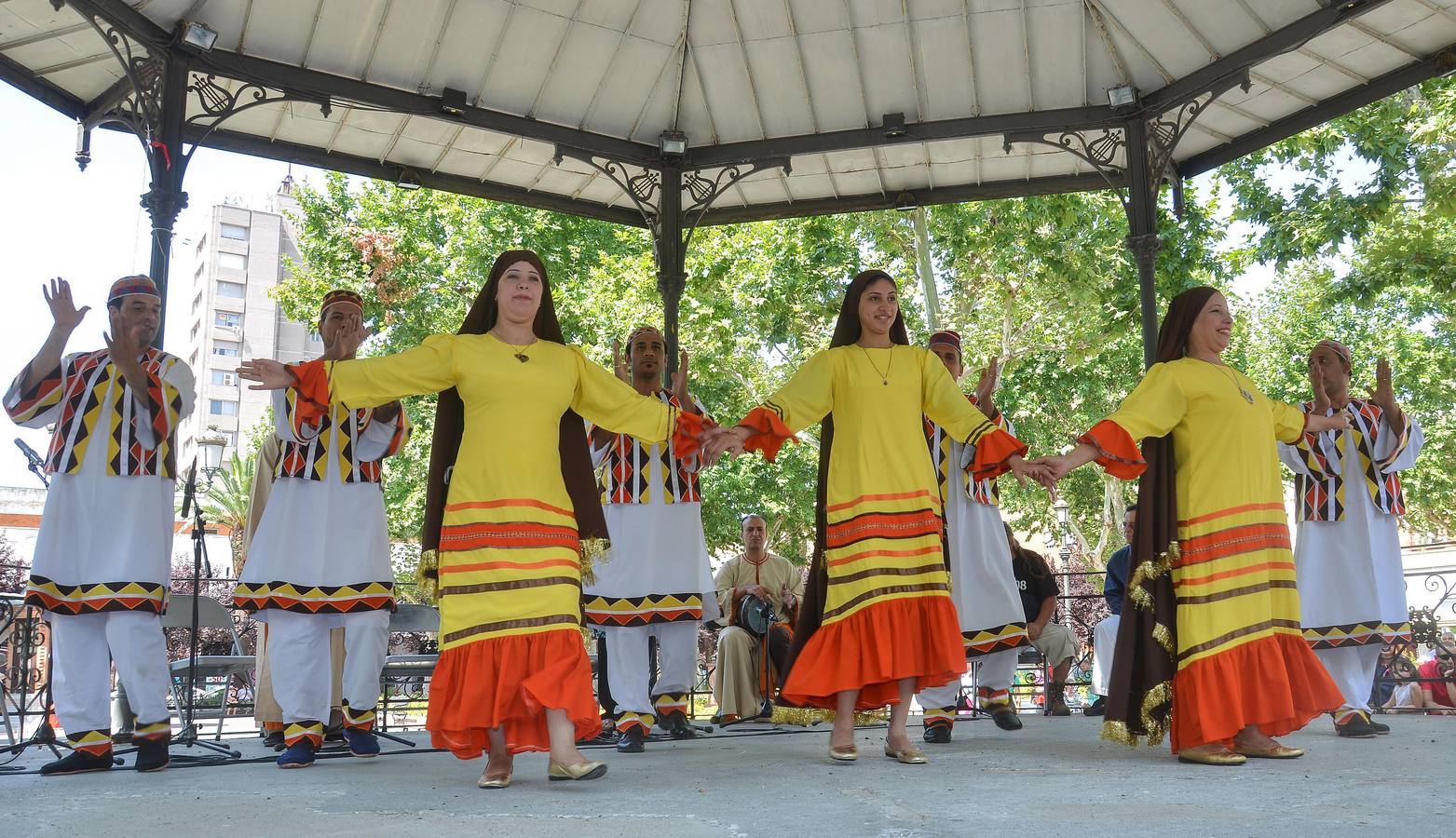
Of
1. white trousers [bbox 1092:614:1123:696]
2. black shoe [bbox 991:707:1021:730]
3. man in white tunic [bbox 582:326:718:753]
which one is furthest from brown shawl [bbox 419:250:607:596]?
white trousers [bbox 1092:614:1123:696]

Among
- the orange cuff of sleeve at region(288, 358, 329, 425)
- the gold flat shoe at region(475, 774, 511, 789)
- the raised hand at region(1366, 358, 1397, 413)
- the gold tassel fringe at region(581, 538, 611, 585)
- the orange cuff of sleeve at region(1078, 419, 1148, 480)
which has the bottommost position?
the gold flat shoe at region(475, 774, 511, 789)

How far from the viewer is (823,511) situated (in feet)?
18.0

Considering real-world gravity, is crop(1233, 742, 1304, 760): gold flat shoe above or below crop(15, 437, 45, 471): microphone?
below

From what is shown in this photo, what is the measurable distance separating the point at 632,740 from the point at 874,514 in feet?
6.48

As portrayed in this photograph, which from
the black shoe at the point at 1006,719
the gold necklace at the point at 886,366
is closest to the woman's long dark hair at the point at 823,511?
the gold necklace at the point at 886,366

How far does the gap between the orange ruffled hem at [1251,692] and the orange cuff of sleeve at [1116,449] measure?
88 cm

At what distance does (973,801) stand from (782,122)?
20.9 ft

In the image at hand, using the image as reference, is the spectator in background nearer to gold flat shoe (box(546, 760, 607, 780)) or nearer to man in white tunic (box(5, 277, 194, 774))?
gold flat shoe (box(546, 760, 607, 780))

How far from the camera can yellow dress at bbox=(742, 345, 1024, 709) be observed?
513 centimetres

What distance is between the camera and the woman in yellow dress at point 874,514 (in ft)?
16.9

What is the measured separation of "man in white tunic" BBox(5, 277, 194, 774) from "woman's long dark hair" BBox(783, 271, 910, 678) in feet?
9.76

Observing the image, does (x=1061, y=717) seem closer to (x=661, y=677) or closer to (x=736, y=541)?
(x=661, y=677)

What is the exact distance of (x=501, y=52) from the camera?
27.3ft

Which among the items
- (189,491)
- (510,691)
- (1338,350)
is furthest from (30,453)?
(1338,350)
